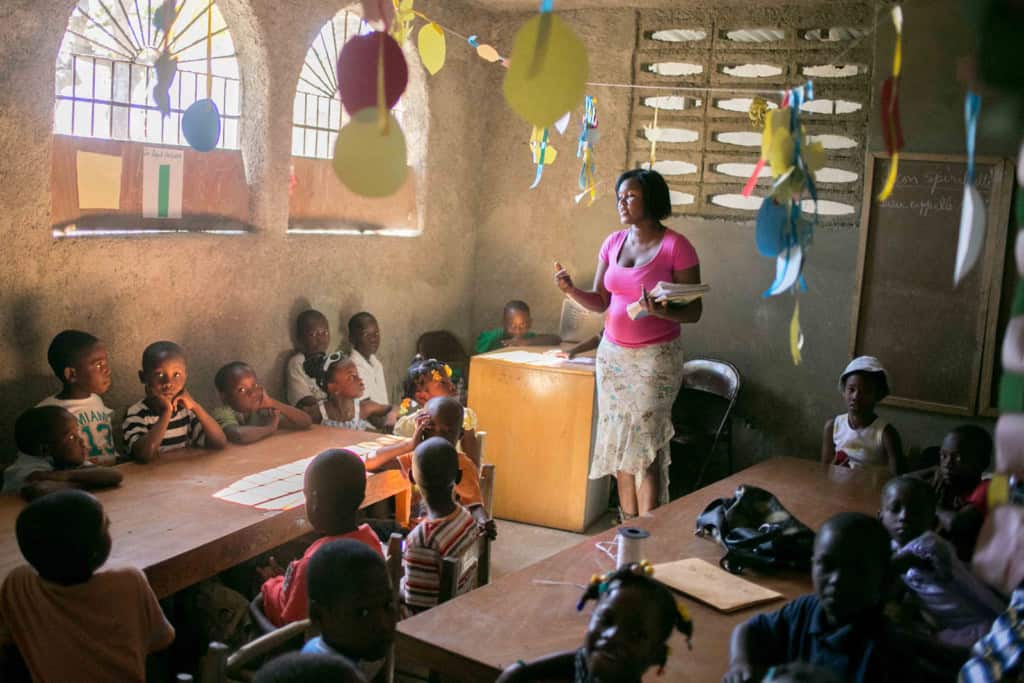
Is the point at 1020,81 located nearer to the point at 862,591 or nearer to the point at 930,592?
the point at 862,591

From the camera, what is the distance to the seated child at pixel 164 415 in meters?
3.68

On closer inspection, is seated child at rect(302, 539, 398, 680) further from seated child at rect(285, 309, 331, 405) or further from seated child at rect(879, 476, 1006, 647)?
seated child at rect(285, 309, 331, 405)

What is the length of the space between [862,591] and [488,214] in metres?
4.93

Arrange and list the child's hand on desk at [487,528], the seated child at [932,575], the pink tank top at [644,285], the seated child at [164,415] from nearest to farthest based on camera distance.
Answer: the seated child at [932,575] → the child's hand on desk at [487,528] → the seated child at [164,415] → the pink tank top at [644,285]

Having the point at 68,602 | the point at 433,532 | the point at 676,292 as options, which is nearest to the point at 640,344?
the point at 676,292

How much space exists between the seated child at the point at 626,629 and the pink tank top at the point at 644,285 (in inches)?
97.2

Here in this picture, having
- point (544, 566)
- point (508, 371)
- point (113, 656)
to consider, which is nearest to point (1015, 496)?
point (544, 566)

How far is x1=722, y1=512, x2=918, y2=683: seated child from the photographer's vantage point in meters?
1.94

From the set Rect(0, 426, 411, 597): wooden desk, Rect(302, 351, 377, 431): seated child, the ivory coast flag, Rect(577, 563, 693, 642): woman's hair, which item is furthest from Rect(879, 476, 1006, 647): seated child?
the ivory coast flag

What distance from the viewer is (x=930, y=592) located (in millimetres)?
2492

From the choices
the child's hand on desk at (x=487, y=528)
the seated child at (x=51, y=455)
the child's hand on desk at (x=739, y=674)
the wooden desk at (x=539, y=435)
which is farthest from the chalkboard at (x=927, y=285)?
the seated child at (x=51, y=455)

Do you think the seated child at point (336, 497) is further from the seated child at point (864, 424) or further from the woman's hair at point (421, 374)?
the seated child at point (864, 424)

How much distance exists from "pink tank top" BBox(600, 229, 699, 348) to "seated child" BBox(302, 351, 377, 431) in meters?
1.29

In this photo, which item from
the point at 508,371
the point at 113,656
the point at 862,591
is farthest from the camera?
the point at 508,371
